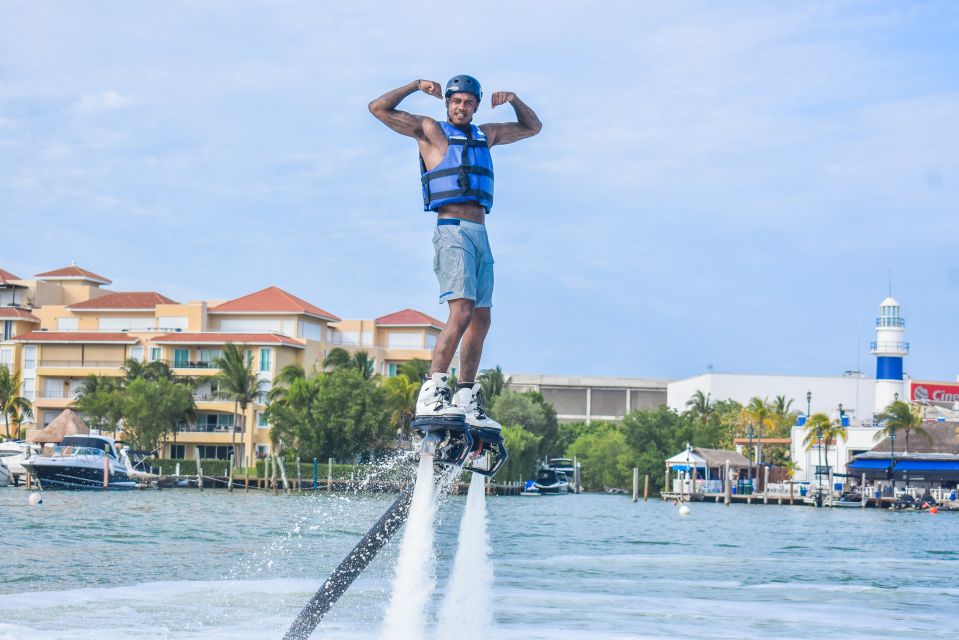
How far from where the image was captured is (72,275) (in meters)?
134

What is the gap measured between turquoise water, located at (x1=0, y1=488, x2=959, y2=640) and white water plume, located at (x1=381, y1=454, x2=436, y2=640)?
1.52 m

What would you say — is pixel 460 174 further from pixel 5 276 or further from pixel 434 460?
pixel 5 276

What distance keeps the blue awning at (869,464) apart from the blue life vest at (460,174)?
103 meters

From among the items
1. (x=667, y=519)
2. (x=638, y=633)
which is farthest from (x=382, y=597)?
(x=667, y=519)

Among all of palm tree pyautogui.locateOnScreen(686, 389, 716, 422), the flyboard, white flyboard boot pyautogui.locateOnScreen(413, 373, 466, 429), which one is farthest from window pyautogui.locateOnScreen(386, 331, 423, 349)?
white flyboard boot pyautogui.locateOnScreen(413, 373, 466, 429)

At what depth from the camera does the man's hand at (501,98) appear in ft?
36.5

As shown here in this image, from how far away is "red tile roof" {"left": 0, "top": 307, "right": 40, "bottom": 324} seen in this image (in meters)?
125

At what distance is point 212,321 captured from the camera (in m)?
124

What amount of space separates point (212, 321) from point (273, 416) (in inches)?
923

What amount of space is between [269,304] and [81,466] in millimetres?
40851

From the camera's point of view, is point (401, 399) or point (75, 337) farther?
point (75, 337)

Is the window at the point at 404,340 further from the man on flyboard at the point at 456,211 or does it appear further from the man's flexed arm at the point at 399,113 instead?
the man's flexed arm at the point at 399,113

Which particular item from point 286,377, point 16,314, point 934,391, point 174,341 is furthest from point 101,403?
point 934,391

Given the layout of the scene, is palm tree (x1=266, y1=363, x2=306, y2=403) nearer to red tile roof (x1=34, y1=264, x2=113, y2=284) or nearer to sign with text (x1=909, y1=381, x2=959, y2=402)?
red tile roof (x1=34, y1=264, x2=113, y2=284)
